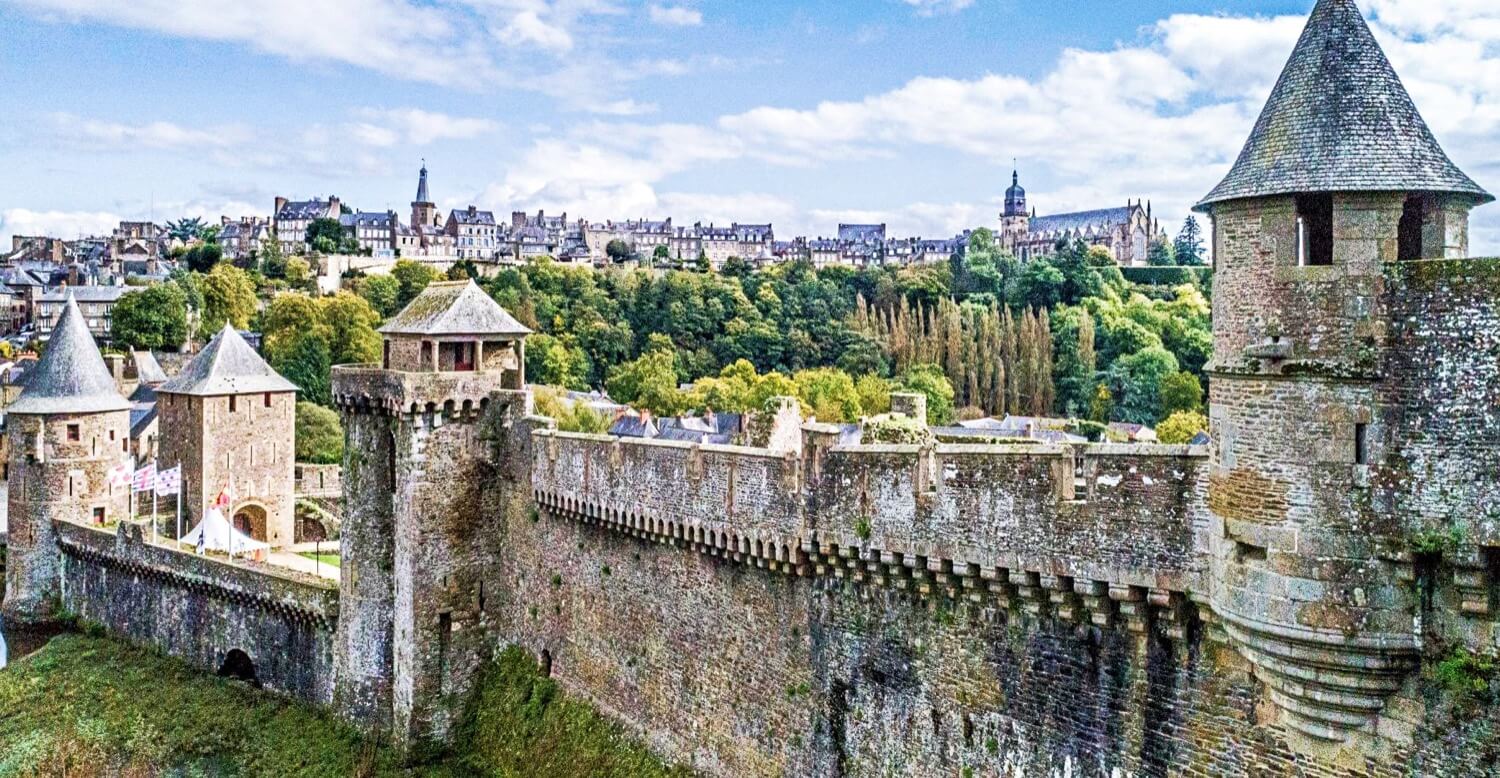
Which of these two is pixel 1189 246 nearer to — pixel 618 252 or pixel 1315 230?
pixel 618 252

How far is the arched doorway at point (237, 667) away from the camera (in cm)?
2834

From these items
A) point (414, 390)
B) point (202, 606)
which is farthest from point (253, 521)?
point (414, 390)

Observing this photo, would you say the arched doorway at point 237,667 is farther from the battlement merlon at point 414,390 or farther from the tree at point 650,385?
the tree at point 650,385

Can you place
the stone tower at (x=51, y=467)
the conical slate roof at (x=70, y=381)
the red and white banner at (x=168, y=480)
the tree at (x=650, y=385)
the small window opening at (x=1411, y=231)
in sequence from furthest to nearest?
the tree at (x=650, y=385) < the conical slate roof at (x=70, y=381) < the stone tower at (x=51, y=467) < the red and white banner at (x=168, y=480) < the small window opening at (x=1411, y=231)

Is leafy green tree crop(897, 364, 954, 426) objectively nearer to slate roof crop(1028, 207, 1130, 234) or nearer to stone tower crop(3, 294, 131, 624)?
stone tower crop(3, 294, 131, 624)

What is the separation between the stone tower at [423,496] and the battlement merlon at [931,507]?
13.5 ft

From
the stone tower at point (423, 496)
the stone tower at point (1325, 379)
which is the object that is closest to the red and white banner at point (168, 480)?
the stone tower at point (423, 496)

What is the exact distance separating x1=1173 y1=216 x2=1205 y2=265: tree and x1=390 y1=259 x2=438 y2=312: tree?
7744 cm

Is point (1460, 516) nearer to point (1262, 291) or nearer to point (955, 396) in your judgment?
point (1262, 291)

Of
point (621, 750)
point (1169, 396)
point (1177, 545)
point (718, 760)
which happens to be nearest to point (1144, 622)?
point (1177, 545)

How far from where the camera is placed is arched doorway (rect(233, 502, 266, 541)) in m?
39.9

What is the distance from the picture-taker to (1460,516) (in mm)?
9195

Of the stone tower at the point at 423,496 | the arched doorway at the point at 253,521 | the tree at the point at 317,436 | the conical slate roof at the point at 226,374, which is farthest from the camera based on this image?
the tree at the point at 317,436

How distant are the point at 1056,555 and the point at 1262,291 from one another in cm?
333
